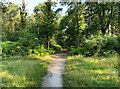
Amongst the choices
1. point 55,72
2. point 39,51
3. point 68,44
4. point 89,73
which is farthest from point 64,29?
point 39,51

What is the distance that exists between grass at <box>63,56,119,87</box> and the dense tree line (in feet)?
0.67

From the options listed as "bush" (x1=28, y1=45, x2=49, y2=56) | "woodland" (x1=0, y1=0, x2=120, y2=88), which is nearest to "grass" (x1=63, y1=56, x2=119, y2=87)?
"woodland" (x1=0, y1=0, x2=120, y2=88)

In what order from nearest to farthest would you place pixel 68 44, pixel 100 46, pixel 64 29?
pixel 68 44 → pixel 64 29 → pixel 100 46

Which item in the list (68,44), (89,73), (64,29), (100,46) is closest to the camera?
(89,73)

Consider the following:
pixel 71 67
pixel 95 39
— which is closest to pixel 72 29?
pixel 71 67

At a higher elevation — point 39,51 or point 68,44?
point 68,44

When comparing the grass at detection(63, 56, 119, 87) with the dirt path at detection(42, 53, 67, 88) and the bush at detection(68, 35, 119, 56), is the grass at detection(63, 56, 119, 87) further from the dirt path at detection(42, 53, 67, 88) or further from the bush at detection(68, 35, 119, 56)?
the bush at detection(68, 35, 119, 56)

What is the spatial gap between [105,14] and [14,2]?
1719 mm

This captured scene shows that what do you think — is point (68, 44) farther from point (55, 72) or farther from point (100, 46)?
point (100, 46)

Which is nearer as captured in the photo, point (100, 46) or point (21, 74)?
point (21, 74)

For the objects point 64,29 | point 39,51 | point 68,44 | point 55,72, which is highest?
point 64,29

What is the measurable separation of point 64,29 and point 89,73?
0.81m

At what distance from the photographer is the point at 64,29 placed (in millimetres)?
3828

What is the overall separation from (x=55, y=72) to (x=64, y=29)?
66 cm
